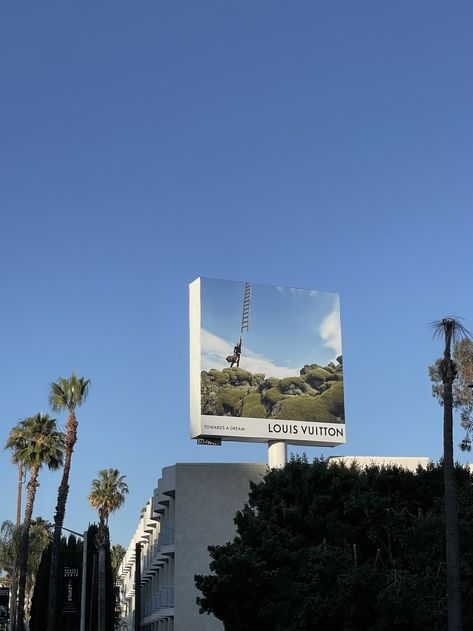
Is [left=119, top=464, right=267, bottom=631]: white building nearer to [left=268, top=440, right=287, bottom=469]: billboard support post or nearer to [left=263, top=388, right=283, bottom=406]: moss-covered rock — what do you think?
[left=268, top=440, right=287, bottom=469]: billboard support post

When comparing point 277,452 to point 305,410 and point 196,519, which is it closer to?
point 305,410

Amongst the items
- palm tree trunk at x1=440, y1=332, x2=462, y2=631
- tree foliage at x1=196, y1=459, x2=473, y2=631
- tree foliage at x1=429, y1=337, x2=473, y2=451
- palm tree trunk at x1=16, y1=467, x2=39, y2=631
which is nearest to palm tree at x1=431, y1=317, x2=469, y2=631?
palm tree trunk at x1=440, y1=332, x2=462, y2=631

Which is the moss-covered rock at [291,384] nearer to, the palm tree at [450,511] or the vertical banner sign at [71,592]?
the vertical banner sign at [71,592]

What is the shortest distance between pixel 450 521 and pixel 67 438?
37.9 meters

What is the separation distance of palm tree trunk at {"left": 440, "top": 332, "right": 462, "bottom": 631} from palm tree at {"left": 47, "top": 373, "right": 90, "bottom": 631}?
35709mm

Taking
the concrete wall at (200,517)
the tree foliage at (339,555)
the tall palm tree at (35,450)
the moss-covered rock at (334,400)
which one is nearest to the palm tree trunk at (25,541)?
the tall palm tree at (35,450)

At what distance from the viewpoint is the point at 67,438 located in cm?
5706

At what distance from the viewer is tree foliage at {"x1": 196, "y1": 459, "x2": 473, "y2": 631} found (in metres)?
30.2

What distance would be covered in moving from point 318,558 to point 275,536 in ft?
8.98

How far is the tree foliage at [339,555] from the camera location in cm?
3022

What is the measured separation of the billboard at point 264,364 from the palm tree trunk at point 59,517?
1057cm

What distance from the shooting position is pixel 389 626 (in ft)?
98.4

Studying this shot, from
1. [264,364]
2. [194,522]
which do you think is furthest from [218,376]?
[194,522]

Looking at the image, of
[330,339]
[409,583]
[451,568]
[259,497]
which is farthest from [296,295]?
[451,568]
